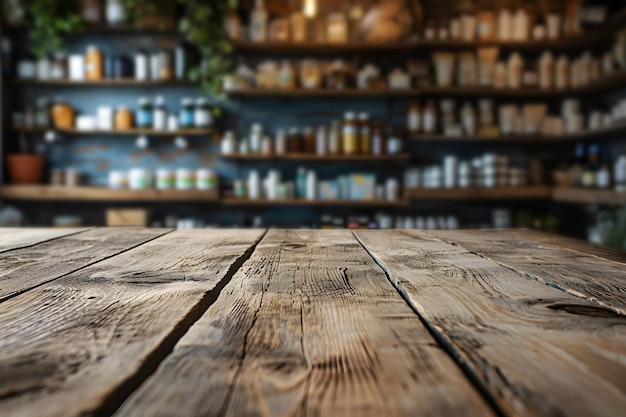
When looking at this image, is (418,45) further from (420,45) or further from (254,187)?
(254,187)

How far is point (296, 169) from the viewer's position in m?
3.92

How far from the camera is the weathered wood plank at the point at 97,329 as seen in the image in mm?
357

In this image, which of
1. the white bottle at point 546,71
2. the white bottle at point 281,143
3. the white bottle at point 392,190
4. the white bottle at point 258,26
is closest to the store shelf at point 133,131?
the white bottle at point 281,143

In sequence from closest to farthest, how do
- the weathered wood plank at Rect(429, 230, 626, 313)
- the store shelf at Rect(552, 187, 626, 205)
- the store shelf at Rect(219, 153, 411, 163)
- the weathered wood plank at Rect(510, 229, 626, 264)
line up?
the weathered wood plank at Rect(429, 230, 626, 313), the weathered wood plank at Rect(510, 229, 626, 264), the store shelf at Rect(552, 187, 626, 205), the store shelf at Rect(219, 153, 411, 163)

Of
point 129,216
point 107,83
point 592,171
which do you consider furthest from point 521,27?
point 129,216

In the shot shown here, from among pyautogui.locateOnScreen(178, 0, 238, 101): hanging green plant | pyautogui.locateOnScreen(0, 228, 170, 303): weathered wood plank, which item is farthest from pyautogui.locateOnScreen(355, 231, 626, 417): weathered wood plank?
pyautogui.locateOnScreen(178, 0, 238, 101): hanging green plant

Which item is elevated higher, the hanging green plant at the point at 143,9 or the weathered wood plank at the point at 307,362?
the hanging green plant at the point at 143,9

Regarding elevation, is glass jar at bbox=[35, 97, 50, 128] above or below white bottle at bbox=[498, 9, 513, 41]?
below

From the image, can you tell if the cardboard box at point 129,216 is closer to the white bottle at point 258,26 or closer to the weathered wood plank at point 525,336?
the white bottle at point 258,26

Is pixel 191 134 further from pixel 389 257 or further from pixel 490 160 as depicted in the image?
pixel 389 257

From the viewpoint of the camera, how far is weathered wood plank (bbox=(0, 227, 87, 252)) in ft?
3.72

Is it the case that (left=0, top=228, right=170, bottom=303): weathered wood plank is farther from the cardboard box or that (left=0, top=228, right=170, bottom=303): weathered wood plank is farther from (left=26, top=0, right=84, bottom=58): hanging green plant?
(left=26, top=0, right=84, bottom=58): hanging green plant

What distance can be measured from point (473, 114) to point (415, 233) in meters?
2.57

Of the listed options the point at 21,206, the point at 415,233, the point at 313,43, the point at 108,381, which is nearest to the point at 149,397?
the point at 108,381
